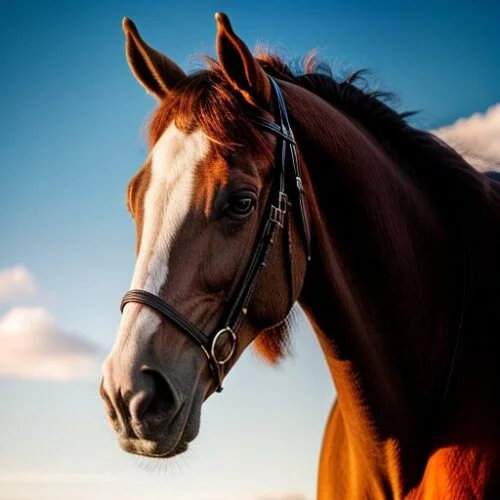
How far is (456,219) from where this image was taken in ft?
18.5

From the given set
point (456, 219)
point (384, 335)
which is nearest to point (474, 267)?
point (456, 219)

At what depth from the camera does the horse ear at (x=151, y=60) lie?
557 cm


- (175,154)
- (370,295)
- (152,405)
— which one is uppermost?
(175,154)

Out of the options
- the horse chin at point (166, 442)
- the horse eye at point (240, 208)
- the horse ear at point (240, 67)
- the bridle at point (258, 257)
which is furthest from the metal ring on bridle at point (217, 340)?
the horse ear at point (240, 67)

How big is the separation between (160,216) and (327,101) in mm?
2019

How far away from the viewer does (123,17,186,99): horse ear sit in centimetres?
557

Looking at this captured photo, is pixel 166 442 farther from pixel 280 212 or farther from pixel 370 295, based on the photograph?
pixel 370 295

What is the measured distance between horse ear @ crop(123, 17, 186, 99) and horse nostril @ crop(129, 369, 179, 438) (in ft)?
7.52

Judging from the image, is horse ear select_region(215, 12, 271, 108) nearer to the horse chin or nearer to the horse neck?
the horse neck

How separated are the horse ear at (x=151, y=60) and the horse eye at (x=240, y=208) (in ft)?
4.22

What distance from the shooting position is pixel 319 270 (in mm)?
5109

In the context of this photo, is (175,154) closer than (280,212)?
Yes

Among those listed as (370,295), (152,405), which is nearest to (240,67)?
(370,295)

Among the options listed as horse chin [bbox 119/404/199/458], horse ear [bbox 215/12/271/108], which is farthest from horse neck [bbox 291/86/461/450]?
horse chin [bbox 119/404/199/458]
